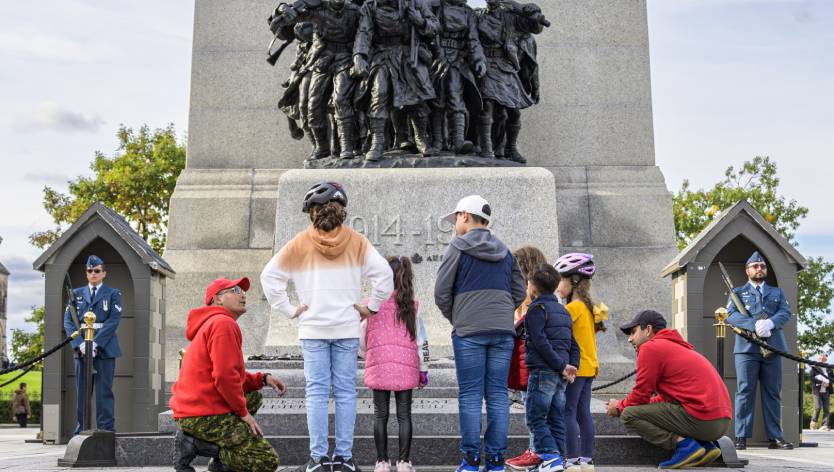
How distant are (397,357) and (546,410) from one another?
3.44ft

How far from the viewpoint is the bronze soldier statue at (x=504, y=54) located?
1551cm

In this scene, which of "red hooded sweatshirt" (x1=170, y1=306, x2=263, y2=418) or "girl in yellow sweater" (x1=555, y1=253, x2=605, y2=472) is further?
"girl in yellow sweater" (x1=555, y1=253, x2=605, y2=472)

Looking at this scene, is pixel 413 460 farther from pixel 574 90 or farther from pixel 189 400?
pixel 574 90

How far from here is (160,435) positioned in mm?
10047

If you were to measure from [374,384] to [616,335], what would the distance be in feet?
28.1

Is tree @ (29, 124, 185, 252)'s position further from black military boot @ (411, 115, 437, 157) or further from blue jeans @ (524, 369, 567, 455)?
blue jeans @ (524, 369, 567, 455)

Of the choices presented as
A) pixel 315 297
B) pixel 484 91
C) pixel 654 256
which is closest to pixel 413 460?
pixel 315 297

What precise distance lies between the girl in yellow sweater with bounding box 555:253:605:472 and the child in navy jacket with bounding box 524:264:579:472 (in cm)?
25

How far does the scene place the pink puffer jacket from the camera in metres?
8.61

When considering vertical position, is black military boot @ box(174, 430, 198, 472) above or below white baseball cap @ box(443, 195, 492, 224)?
below

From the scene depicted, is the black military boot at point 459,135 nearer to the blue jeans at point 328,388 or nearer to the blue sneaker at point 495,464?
the blue jeans at point 328,388

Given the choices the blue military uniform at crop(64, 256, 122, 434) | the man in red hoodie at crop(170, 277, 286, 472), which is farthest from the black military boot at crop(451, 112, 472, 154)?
the man in red hoodie at crop(170, 277, 286, 472)

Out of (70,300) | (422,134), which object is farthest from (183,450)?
(422,134)

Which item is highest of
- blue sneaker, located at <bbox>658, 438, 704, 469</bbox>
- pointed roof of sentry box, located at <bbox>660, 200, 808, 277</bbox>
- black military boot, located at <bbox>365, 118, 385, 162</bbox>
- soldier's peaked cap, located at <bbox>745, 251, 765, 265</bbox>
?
black military boot, located at <bbox>365, 118, 385, 162</bbox>
